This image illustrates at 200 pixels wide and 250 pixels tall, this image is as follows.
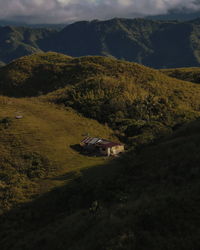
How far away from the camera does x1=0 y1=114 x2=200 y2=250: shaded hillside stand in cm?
1605

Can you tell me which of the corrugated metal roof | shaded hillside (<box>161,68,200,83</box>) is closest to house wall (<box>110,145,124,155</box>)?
the corrugated metal roof

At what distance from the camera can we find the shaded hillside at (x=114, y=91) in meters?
61.0

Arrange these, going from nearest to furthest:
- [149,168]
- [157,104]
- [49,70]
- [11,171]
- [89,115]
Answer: [149,168], [11,171], [89,115], [157,104], [49,70]

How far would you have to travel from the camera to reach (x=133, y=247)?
15.0 m

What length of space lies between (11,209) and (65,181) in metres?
6.72

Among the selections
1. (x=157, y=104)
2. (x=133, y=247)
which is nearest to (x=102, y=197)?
(x=133, y=247)

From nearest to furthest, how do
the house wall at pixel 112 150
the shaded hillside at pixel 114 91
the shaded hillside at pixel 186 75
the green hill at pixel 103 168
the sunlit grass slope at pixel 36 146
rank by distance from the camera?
the green hill at pixel 103 168 → the sunlit grass slope at pixel 36 146 → the house wall at pixel 112 150 → the shaded hillside at pixel 114 91 → the shaded hillside at pixel 186 75

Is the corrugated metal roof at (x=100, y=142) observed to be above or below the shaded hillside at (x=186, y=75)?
above

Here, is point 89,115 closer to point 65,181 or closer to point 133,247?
point 65,181

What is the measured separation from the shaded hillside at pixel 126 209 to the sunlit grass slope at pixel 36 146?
13.6ft

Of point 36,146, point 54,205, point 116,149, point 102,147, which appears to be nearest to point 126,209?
point 54,205

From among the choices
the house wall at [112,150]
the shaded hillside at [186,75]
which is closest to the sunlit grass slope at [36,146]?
the house wall at [112,150]

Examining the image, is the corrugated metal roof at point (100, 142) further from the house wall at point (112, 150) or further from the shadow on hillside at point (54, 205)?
the shadow on hillside at point (54, 205)

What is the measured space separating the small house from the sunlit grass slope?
7.18ft
